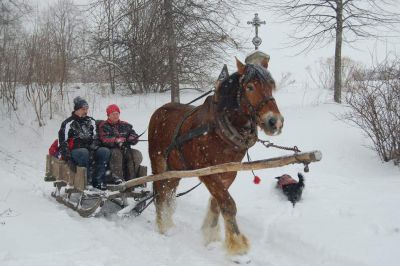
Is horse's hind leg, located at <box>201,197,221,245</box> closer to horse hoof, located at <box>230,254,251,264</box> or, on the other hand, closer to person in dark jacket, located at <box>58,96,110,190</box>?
horse hoof, located at <box>230,254,251,264</box>

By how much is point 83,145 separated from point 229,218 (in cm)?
297

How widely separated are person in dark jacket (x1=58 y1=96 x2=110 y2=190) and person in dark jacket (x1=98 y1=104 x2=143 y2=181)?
0.45 ft

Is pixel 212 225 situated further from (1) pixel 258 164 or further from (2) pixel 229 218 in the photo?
(1) pixel 258 164

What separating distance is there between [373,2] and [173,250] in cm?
1106

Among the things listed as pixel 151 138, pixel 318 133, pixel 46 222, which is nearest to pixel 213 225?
pixel 151 138

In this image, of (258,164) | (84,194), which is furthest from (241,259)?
(84,194)

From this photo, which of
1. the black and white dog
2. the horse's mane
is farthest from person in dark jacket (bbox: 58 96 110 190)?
the black and white dog

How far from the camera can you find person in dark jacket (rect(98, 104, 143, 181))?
628 centimetres

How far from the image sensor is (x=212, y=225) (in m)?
4.97

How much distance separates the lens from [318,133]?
10180mm

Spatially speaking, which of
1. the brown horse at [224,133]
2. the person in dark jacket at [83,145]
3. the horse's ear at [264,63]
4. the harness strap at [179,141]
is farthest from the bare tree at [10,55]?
the horse's ear at [264,63]

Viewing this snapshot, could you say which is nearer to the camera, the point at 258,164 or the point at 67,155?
the point at 258,164

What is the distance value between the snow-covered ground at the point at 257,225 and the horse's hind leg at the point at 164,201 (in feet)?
0.49

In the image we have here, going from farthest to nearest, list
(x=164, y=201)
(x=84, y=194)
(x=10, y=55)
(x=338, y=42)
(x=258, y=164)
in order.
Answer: (x=10, y=55)
(x=338, y=42)
(x=84, y=194)
(x=164, y=201)
(x=258, y=164)
